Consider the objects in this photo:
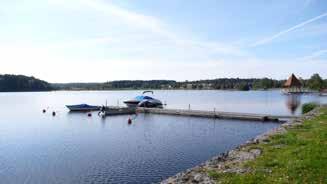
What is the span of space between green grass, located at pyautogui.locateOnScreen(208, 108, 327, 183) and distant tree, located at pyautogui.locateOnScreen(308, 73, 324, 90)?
158 metres

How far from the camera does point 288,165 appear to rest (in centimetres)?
1045

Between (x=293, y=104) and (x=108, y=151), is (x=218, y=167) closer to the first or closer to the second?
(x=108, y=151)

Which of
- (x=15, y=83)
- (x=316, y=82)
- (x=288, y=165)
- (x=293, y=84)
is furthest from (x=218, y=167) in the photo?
(x=15, y=83)

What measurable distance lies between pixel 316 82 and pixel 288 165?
16383 centimetres

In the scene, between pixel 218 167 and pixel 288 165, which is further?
pixel 218 167

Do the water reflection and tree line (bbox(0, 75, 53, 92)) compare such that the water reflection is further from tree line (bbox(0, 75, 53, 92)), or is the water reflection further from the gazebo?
tree line (bbox(0, 75, 53, 92))

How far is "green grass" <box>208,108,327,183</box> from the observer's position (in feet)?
29.7

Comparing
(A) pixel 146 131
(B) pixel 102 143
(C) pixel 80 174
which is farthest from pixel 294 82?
(C) pixel 80 174

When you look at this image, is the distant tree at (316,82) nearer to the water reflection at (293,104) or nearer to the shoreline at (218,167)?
the water reflection at (293,104)

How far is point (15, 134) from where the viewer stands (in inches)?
1344

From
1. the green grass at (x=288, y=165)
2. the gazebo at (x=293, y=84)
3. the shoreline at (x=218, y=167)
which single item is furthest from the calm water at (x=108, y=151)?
the gazebo at (x=293, y=84)

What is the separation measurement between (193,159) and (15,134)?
2339cm

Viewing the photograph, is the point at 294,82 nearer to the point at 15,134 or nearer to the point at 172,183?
the point at 15,134

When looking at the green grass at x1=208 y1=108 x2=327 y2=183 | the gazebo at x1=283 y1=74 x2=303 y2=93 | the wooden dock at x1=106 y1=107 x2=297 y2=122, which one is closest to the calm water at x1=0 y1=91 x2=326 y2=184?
the wooden dock at x1=106 y1=107 x2=297 y2=122
